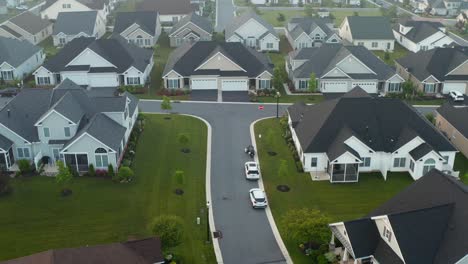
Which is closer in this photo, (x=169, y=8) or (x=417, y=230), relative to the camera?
(x=417, y=230)

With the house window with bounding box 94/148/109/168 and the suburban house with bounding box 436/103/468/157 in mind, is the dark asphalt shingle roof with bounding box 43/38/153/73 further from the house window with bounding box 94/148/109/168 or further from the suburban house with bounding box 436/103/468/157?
the suburban house with bounding box 436/103/468/157

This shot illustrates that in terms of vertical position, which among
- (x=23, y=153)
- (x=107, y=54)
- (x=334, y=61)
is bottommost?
(x=23, y=153)

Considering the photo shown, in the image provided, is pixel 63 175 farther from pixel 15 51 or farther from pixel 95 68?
pixel 15 51

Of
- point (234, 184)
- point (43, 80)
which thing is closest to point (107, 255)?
point (234, 184)

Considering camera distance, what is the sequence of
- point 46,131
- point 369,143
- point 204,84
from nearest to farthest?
point 369,143, point 46,131, point 204,84

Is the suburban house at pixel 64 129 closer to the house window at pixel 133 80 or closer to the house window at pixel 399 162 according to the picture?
the house window at pixel 133 80

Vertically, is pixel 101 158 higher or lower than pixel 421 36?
lower
